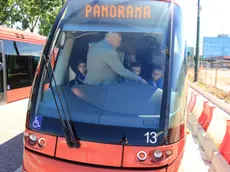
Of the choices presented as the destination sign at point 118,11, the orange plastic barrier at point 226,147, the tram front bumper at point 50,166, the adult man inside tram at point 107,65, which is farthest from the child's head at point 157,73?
the orange plastic barrier at point 226,147

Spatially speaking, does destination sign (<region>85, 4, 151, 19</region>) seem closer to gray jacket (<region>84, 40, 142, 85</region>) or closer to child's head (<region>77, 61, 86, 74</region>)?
gray jacket (<region>84, 40, 142, 85</region>)

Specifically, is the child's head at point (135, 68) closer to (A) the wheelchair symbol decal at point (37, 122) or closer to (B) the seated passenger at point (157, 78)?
(B) the seated passenger at point (157, 78)

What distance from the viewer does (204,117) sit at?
21.5ft

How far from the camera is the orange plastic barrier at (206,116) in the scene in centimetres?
608

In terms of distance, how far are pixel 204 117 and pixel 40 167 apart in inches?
193

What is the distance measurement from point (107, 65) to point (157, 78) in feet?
1.98

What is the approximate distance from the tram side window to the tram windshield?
7135 millimetres

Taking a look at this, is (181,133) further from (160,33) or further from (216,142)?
(216,142)

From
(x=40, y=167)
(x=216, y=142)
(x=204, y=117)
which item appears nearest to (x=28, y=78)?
(x=204, y=117)

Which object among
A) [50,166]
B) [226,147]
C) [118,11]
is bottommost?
[226,147]

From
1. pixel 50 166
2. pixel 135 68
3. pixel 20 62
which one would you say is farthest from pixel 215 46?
pixel 50 166

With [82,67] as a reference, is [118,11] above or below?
above

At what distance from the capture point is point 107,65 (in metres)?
3.10

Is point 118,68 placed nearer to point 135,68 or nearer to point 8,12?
point 135,68
